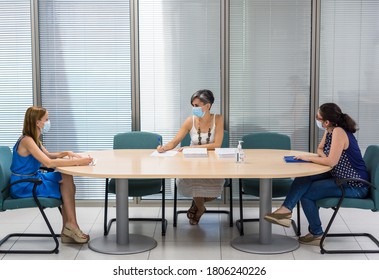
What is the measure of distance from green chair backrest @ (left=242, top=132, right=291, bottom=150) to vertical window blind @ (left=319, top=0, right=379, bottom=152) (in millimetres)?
808

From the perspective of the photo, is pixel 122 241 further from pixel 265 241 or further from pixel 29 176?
pixel 265 241

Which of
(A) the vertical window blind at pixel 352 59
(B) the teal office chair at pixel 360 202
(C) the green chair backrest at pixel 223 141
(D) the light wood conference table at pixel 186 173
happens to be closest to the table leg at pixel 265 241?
(D) the light wood conference table at pixel 186 173

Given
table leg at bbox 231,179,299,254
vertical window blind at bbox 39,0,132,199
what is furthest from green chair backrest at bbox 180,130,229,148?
table leg at bbox 231,179,299,254

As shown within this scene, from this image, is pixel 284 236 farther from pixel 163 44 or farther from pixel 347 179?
pixel 163 44

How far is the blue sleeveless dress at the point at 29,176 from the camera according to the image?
17.1ft

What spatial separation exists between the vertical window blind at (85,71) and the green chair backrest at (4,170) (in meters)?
1.33

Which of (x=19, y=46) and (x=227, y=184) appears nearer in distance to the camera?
(x=227, y=184)

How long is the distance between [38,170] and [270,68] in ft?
8.93

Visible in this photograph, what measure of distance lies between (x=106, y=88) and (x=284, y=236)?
8.25ft

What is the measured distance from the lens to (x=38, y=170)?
17.7ft

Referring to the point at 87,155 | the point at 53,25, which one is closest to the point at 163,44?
the point at 53,25

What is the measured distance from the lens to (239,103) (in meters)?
6.76

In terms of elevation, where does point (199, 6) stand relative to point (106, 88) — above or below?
above

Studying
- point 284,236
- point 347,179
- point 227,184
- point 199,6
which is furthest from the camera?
point 199,6
